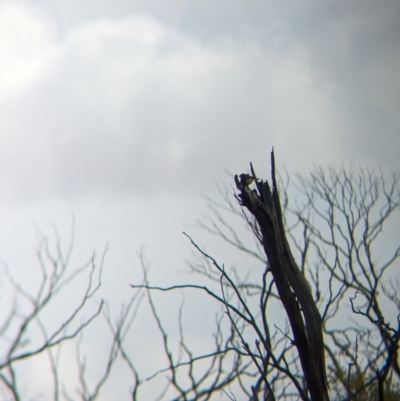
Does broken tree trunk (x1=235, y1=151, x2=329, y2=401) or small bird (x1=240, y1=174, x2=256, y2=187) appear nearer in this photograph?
broken tree trunk (x1=235, y1=151, x2=329, y2=401)

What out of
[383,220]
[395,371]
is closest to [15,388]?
[395,371]

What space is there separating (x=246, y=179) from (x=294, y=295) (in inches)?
27.0

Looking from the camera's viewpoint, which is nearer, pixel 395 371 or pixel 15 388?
pixel 15 388

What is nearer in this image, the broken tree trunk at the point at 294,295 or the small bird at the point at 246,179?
the broken tree trunk at the point at 294,295

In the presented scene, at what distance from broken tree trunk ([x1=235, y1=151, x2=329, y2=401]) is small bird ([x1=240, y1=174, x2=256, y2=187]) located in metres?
0.18

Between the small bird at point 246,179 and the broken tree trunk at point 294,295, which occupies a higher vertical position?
the small bird at point 246,179

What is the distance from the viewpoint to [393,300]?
17297 millimetres

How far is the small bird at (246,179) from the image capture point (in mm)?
3160

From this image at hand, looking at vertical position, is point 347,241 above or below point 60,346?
above

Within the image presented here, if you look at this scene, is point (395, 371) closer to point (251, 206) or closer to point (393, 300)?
point (393, 300)

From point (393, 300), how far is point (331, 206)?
3272mm

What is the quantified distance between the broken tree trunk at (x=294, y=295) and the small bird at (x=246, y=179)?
0.58ft

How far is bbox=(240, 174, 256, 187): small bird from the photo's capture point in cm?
316

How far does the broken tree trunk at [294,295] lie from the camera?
278cm
